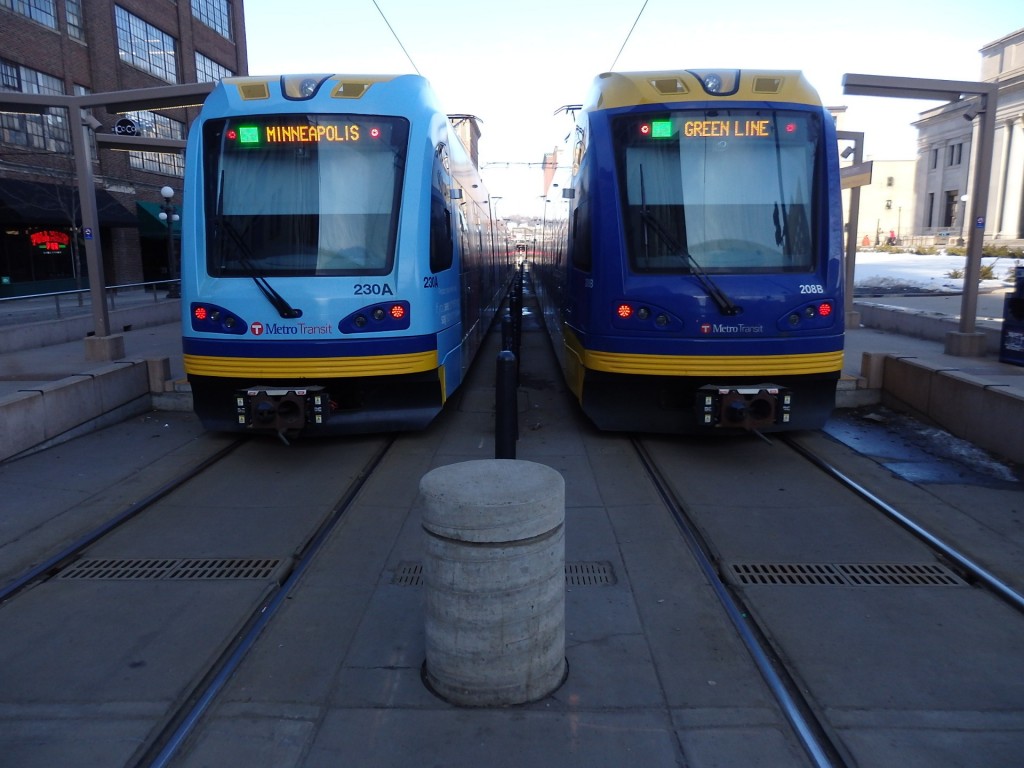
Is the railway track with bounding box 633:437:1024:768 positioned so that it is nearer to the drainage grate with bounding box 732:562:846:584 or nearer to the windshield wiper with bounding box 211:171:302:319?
the drainage grate with bounding box 732:562:846:584

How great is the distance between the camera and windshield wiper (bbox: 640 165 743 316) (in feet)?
21.8

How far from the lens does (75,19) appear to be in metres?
26.6

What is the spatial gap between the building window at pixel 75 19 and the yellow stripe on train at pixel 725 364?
1094 inches

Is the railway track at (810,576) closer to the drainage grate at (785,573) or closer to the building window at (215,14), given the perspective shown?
the drainage grate at (785,573)

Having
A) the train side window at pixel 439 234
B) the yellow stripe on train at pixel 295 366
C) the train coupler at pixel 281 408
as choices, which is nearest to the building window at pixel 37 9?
the train side window at pixel 439 234

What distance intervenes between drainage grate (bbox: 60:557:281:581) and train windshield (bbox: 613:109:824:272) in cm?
403

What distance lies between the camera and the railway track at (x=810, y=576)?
3.31 meters

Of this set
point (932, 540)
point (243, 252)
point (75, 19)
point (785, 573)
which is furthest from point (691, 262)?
point (75, 19)

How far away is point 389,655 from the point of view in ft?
12.1

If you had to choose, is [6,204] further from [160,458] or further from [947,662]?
[947,662]

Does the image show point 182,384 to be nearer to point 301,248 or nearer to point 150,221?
point 301,248

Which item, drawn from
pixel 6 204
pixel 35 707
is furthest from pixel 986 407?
pixel 6 204

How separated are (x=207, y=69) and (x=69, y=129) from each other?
59.9 feet

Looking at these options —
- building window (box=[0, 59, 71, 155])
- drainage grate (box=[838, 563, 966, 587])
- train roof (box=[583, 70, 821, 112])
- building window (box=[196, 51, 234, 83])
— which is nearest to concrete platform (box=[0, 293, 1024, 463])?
drainage grate (box=[838, 563, 966, 587])
